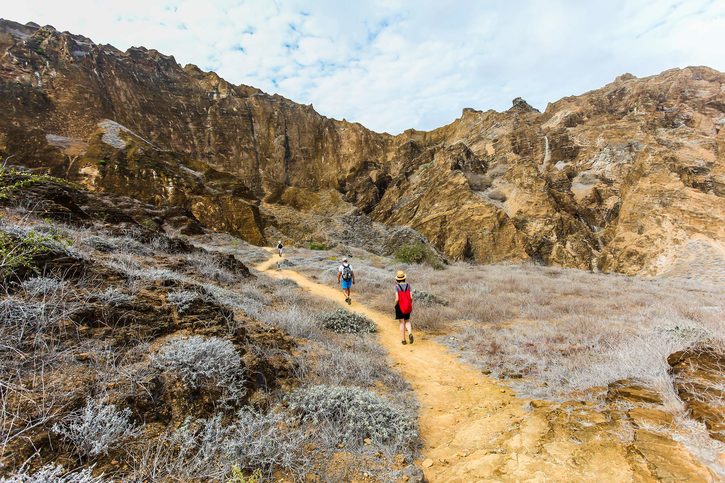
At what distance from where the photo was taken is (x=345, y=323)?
25.7ft

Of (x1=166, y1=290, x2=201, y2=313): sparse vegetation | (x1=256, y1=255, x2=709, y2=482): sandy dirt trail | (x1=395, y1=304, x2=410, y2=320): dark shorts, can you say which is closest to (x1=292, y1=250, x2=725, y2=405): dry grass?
(x1=256, y1=255, x2=709, y2=482): sandy dirt trail

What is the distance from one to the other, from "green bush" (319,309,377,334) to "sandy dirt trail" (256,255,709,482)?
2144 mm

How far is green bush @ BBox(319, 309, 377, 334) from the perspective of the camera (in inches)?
299

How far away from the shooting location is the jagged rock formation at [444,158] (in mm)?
28469

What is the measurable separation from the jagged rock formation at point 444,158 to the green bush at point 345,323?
23645mm

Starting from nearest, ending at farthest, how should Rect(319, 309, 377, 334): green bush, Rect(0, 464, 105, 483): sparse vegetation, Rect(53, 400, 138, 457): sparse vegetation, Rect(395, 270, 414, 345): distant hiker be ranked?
Rect(0, 464, 105, 483): sparse vegetation, Rect(53, 400, 138, 457): sparse vegetation, Rect(395, 270, 414, 345): distant hiker, Rect(319, 309, 377, 334): green bush

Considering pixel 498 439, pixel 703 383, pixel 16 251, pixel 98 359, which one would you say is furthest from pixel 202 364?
pixel 703 383

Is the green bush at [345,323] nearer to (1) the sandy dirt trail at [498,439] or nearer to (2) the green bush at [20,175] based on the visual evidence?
(1) the sandy dirt trail at [498,439]

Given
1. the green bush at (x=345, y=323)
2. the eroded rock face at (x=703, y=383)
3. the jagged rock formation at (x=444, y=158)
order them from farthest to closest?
the jagged rock formation at (x=444, y=158) → the green bush at (x=345, y=323) → the eroded rock face at (x=703, y=383)

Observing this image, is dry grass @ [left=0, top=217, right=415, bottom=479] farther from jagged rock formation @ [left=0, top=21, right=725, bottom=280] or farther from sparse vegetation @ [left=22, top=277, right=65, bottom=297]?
jagged rock formation @ [left=0, top=21, right=725, bottom=280]

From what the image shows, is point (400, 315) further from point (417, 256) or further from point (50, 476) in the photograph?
point (417, 256)

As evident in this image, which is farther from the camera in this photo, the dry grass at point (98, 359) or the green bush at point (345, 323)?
the green bush at point (345, 323)

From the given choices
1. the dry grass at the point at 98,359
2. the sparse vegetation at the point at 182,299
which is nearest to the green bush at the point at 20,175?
the dry grass at the point at 98,359

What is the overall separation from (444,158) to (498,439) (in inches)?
1532
